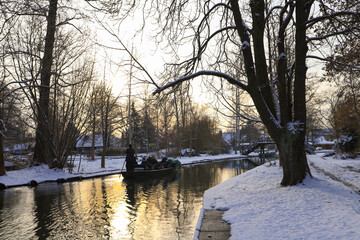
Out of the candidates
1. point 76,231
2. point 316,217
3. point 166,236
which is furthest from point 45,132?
point 316,217

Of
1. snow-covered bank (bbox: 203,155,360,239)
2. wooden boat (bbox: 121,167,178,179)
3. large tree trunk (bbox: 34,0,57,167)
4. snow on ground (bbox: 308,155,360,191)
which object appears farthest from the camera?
wooden boat (bbox: 121,167,178,179)

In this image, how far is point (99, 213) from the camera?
9.52m

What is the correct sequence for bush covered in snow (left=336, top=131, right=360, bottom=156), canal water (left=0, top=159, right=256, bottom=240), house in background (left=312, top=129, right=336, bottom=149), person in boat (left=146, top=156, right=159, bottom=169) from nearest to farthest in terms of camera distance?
canal water (left=0, top=159, right=256, bottom=240) < person in boat (left=146, top=156, right=159, bottom=169) < bush covered in snow (left=336, top=131, right=360, bottom=156) < house in background (left=312, top=129, right=336, bottom=149)

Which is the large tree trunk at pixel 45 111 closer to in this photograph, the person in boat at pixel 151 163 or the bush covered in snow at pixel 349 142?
the person in boat at pixel 151 163

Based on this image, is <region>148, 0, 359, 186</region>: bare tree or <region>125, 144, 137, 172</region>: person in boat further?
<region>125, 144, 137, 172</region>: person in boat

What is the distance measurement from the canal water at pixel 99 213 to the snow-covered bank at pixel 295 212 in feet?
4.80

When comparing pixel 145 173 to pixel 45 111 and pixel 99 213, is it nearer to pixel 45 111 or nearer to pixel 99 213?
pixel 45 111

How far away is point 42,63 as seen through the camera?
17.4 m

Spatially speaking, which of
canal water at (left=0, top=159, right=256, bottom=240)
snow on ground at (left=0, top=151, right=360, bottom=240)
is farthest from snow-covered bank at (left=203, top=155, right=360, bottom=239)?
canal water at (left=0, top=159, right=256, bottom=240)

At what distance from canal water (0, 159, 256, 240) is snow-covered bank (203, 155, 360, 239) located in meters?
1.46

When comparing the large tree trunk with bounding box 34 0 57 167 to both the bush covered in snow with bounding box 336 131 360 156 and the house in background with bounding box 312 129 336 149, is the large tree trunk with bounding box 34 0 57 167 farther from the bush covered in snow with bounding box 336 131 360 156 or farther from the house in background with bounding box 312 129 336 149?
the house in background with bounding box 312 129 336 149

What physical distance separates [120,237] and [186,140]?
4368 centimetres

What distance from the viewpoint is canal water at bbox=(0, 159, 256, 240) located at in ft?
24.5

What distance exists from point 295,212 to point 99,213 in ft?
20.9
